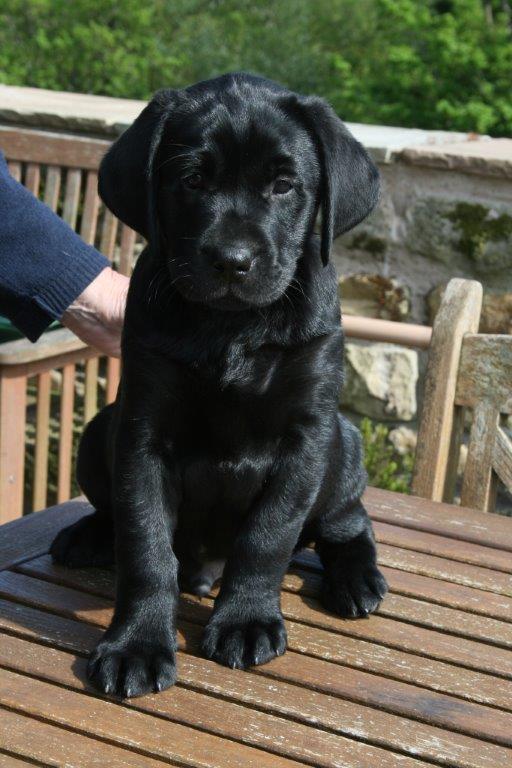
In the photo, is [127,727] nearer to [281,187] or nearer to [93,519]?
[93,519]

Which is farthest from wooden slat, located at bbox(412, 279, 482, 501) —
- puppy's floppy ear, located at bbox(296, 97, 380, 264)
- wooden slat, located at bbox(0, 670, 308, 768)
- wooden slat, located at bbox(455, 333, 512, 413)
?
wooden slat, located at bbox(0, 670, 308, 768)

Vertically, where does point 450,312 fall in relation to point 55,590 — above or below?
above

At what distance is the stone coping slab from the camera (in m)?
3.98

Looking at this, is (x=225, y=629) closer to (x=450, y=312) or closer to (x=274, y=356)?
(x=274, y=356)

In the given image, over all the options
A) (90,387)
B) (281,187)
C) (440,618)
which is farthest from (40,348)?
(440,618)

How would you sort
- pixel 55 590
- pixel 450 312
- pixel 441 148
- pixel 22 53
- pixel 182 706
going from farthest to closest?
1. pixel 22 53
2. pixel 441 148
3. pixel 450 312
4. pixel 55 590
5. pixel 182 706

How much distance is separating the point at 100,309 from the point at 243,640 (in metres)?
1.01

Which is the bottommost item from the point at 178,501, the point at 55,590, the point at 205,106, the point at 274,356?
the point at 55,590

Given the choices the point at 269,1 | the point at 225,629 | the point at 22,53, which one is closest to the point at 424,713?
the point at 225,629

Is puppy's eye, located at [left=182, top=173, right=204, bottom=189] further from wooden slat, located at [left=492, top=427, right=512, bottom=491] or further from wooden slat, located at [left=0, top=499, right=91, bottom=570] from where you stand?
wooden slat, located at [left=492, top=427, right=512, bottom=491]

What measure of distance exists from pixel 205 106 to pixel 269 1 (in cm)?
858

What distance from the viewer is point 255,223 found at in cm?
203

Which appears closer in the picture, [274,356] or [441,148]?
[274,356]

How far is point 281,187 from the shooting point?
82.2 inches
